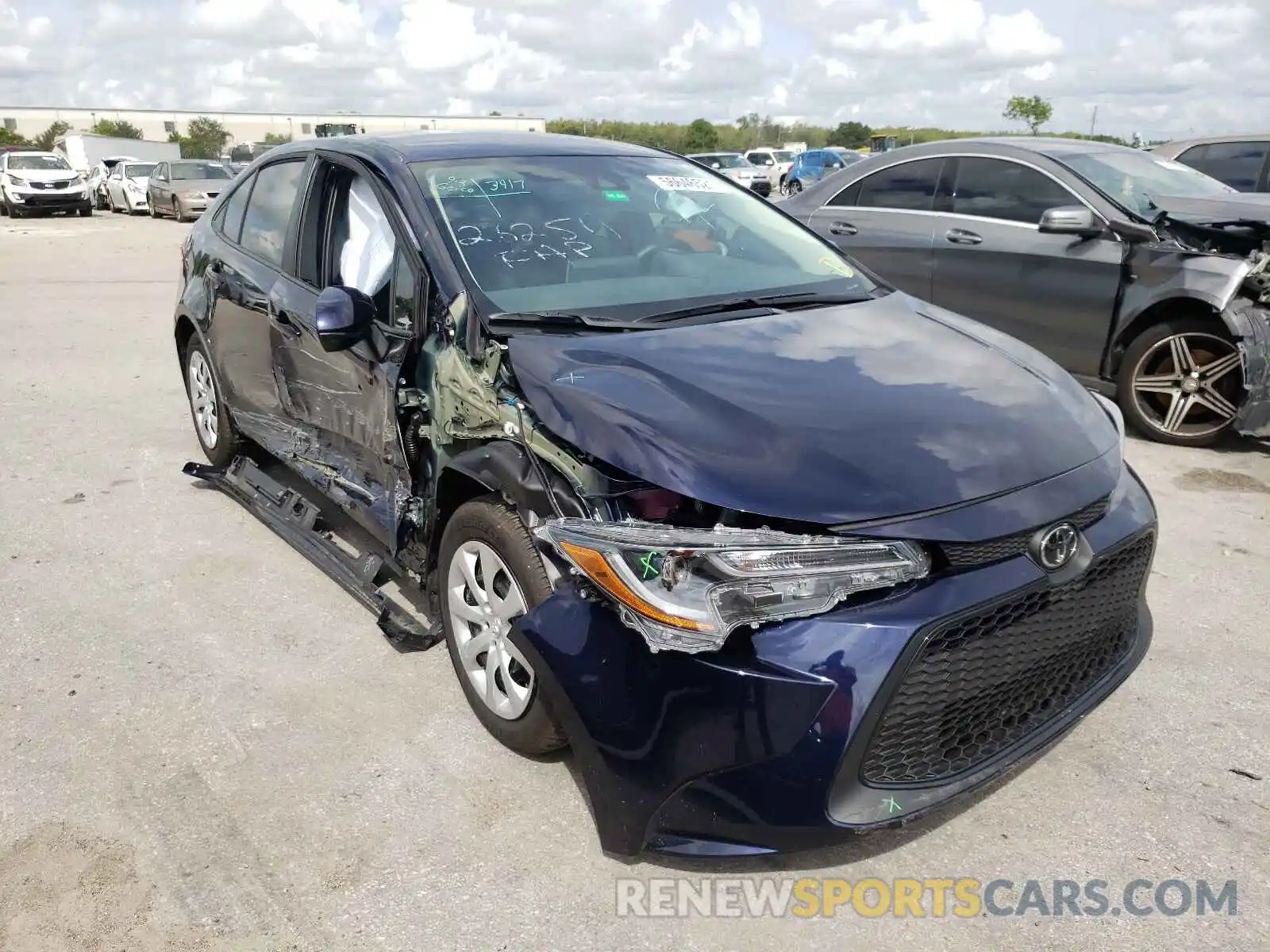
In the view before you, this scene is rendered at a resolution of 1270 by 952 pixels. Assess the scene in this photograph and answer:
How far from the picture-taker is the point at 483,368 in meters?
2.83

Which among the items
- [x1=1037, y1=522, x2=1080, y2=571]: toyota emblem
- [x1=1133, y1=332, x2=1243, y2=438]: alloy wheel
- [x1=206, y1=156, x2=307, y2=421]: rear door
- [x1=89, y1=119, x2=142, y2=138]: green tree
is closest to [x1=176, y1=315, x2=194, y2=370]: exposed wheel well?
[x1=206, y1=156, x2=307, y2=421]: rear door

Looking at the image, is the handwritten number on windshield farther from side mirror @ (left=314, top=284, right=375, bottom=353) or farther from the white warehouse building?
the white warehouse building

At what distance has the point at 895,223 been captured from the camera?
22.9 feet

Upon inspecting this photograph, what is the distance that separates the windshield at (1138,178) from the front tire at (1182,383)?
0.80 m

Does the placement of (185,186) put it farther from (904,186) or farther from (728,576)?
(728,576)

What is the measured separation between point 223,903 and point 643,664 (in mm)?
1204

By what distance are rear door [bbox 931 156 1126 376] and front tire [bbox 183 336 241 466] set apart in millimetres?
4455

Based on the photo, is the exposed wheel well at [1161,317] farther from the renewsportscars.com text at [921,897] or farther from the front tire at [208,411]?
the front tire at [208,411]

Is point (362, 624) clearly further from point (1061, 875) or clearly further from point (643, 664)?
point (1061, 875)

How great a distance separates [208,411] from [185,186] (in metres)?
22.1

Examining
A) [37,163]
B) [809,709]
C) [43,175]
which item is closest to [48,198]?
[43,175]

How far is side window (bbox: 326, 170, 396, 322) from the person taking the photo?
3.34 meters

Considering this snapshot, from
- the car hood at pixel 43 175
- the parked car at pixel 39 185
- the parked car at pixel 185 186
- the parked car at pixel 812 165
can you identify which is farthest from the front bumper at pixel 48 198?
the parked car at pixel 812 165

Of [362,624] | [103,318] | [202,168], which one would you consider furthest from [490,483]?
[202,168]
